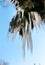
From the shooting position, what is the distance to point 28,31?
6.73 meters

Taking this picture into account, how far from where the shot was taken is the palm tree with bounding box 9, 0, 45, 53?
6.71 m

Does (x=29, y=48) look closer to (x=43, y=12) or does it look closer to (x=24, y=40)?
(x=24, y=40)

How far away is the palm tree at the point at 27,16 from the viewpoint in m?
6.71

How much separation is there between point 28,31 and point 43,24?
384 mm

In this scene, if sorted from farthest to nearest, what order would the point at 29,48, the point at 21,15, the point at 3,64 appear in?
the point at 3,64 < the point at 21,15 < the point at 29,48

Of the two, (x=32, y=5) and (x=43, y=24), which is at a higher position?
(x=32, y=5)

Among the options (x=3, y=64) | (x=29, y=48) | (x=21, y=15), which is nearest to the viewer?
(x=29, y=48)

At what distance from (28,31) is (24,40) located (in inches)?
9.1

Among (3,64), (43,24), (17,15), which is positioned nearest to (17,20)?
(17,15)

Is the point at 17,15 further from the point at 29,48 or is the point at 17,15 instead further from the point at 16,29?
the point at 29,48

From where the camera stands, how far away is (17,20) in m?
6.86

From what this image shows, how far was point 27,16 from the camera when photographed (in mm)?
6777

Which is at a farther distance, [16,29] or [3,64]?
[3,64]

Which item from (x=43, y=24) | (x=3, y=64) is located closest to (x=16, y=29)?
(x=43, y=24)
